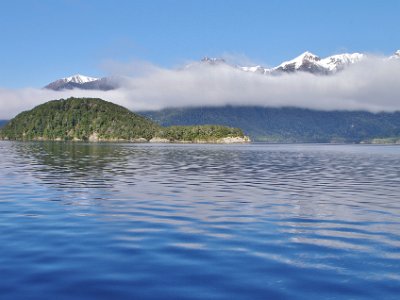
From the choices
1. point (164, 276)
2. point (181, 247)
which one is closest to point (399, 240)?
point (181, 247)

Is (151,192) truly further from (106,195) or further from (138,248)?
(138,248)

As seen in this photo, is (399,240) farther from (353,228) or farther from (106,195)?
(106,195)

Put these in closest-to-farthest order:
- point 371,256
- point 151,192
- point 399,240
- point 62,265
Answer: point 62,265
point 371,256
point 399,240
point 151,192

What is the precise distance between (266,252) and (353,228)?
386 inches

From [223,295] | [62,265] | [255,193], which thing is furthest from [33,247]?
[255,193]

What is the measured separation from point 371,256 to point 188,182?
129ft

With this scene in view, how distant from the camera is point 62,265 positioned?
20.5 meters

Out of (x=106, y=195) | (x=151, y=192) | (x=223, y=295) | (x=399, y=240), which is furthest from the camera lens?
(x=151, y=192)

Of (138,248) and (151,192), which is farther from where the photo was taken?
(151,192)

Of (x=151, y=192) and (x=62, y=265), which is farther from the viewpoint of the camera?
(x=151, y=192)

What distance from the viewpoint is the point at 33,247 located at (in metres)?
23.9

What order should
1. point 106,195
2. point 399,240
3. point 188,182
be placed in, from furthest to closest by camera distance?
point 188,182, point 106,195, point 399,240

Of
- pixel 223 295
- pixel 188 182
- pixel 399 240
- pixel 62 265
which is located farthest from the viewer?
pixel 188 182

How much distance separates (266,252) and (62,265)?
10506 mm
